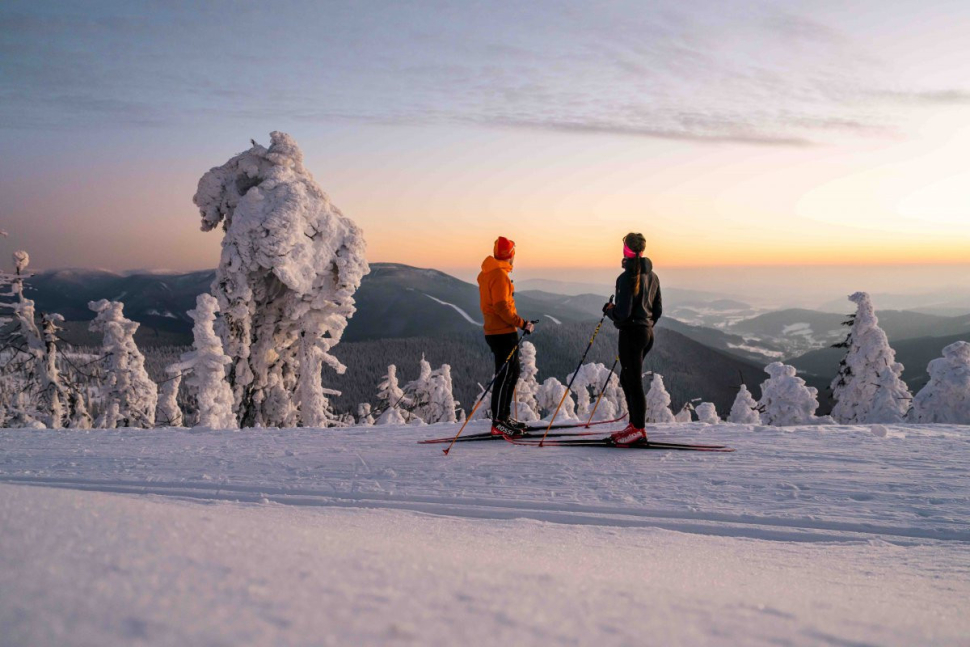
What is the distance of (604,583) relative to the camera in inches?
96.6

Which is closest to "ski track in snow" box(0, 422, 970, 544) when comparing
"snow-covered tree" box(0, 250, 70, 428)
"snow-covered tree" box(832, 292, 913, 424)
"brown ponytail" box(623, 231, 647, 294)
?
"brown ponytail" box(623, 231, 647, 294)

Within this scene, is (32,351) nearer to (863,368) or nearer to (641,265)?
(641,265)

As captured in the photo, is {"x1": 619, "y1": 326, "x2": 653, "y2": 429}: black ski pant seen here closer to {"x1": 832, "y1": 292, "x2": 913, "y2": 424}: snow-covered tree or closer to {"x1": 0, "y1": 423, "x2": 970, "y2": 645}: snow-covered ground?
{"x1": 0, "y1": 423, "x2": 970, "y2": 645}: snow-covered ground

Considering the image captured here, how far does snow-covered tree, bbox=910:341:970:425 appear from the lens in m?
15.8

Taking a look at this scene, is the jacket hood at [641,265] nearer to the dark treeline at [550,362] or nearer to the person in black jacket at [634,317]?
the person in black jacket at [634,317]

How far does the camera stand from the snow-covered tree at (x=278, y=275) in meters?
17.2

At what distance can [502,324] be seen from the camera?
8.12 m

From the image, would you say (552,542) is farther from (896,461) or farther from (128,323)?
(128,323)

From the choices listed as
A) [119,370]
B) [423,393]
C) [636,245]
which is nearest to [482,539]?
[636,245]

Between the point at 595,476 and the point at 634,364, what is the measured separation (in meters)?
2.10

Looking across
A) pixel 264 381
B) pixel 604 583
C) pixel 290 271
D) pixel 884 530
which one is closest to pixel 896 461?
pixel 884 530

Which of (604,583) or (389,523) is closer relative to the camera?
(604,583)

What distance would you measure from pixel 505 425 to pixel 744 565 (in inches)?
195

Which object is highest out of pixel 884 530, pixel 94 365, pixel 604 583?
pixel 604 583
